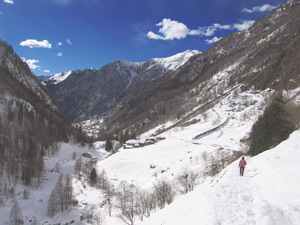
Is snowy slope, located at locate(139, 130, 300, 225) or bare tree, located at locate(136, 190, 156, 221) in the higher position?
snowy slope, located at locate(139, 130, 300, 225)

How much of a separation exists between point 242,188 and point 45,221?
54.8 meters

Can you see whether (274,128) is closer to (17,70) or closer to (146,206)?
(146,206)

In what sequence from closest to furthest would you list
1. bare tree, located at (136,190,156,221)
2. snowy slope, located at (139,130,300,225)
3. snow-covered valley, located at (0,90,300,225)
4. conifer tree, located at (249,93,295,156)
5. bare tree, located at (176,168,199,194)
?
snowy slope, located at (139,130,300,225), snow-covered valley, located at (0,90,300,225), conifer tree, located at (249,93,295,156), bare tree, located at (136,190,156,221), bare tree, located at (176,168,199,194)

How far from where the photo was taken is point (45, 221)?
46.5m

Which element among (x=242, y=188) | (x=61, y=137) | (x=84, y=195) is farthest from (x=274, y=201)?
(x=61, y=137)

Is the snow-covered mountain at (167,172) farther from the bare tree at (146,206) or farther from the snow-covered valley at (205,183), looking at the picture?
the bare tree at (146,206)

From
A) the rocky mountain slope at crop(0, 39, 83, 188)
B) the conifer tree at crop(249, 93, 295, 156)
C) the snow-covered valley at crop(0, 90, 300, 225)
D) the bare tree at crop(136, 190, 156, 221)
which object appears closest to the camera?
the snow-covered valley at crop(0, 90, 300, 225)

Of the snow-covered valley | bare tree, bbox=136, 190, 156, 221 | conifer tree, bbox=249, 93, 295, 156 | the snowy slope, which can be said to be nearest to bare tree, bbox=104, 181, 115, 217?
the snow-covered valley

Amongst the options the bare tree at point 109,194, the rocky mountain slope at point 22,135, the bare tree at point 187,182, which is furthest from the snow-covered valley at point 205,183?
the rocky mountain slope at point 22,135

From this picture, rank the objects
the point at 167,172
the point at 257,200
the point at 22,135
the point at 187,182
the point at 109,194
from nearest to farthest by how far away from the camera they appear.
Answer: the point at 257,200, the point at 187,182, the point at 167,172, the point at 109,194, the point at 22,135

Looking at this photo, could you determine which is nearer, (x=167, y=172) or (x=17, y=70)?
(x=167, y=172)

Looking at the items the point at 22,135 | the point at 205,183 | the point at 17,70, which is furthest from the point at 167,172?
the point at 17,70

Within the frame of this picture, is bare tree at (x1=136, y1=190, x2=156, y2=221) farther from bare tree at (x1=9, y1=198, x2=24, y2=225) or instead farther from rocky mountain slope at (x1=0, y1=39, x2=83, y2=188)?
rocky mountain slope at (x1=0, y1=39, x2=83, y2=188)

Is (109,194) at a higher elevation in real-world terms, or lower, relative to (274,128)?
lower
